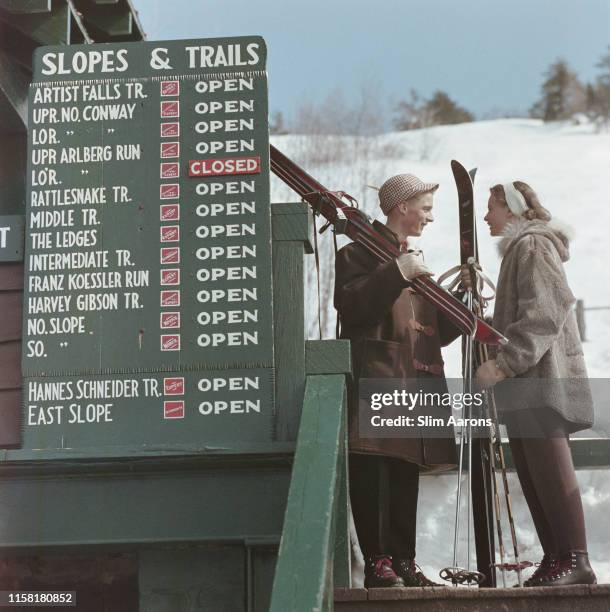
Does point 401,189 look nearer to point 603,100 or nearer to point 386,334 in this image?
point 386,334

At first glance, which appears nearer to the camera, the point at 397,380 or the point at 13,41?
the point at 397,380

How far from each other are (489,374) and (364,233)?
828 mm

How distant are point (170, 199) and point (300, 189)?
2.08 ft

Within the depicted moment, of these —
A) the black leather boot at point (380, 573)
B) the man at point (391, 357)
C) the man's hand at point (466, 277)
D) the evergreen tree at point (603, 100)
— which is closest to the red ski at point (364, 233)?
the man at point (391, 357)

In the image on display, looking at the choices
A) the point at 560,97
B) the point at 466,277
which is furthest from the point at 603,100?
the point at 466,277

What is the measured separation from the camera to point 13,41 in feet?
20.9

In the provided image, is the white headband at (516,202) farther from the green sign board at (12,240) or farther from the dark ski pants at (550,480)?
the green sign board at (12,240)

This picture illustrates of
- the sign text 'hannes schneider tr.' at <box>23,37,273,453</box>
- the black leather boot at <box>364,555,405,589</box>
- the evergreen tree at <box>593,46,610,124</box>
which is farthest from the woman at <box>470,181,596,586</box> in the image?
the evergreen tree at <box>593,46,610,124</box>

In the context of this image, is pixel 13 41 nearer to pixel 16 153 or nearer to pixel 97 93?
pixel 16 153

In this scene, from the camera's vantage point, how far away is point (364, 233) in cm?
530

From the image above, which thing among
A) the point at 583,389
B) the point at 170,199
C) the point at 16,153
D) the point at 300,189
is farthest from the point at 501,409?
the point at 16,153

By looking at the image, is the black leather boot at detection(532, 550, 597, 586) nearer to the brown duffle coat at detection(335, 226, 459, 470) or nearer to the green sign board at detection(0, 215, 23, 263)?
the brown duffle coat at detection(335, 226, 459, 470)

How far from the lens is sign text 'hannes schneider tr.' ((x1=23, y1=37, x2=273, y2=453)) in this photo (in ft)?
16.1

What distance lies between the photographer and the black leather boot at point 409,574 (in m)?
4.77
